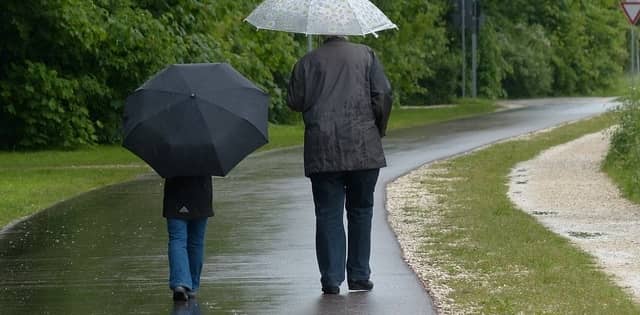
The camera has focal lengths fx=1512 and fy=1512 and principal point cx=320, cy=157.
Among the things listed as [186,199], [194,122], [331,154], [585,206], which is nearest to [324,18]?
[331,154]

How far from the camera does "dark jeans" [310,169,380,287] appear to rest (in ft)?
31.4

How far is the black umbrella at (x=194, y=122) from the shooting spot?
9297 millimetres

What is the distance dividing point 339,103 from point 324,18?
1.86 feet

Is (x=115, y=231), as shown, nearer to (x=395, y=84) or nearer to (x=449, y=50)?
(x=395, y=84)

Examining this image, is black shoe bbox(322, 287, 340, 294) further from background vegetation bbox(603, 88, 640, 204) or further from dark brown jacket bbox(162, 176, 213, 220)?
background vegetation bbox(603, 88, 640, 204)

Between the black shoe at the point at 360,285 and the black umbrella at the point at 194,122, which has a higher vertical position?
the black umbrella at the point at 194,122

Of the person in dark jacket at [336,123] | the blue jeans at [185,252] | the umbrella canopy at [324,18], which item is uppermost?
the umbrella canopy at [324,18]

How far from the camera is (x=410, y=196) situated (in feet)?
57.0

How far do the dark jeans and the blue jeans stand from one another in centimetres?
77

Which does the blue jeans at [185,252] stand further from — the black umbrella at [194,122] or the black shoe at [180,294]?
the black umbrella at [194,122]

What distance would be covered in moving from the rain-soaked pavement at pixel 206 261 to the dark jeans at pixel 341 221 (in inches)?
7.0

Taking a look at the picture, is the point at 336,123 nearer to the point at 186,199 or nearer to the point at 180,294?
the point at 186,199

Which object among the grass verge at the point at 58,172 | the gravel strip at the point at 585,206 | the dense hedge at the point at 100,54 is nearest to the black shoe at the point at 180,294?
the gravel strip at the point at 585,206

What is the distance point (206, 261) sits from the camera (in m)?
11.5
